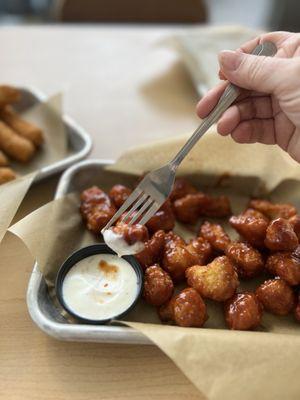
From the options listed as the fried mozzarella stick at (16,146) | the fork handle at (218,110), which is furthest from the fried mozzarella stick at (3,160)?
the fork handle at (218,110)

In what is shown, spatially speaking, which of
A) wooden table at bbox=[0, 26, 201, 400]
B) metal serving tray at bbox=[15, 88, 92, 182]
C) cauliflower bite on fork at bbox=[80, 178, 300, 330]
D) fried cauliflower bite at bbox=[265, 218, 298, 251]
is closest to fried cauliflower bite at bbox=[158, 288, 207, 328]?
cauliflower bite on fork at bbox=[80, 178, 300, 330]

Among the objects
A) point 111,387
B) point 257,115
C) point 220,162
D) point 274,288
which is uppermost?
point 257,115

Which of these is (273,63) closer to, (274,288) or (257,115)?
(257,115)

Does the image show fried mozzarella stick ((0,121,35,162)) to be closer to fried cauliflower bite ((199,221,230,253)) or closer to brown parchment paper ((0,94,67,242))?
brown parchment paper ((0,94,67,242))

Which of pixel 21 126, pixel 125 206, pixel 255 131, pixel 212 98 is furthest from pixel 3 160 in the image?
pixel 255 131

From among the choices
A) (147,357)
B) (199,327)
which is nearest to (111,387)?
(147,357)

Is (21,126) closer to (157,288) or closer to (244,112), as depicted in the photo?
(244,112)

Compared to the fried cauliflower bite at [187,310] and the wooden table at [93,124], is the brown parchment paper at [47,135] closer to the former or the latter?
the wooden table at [93,124]
